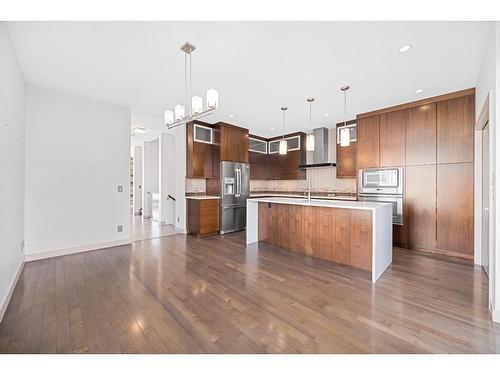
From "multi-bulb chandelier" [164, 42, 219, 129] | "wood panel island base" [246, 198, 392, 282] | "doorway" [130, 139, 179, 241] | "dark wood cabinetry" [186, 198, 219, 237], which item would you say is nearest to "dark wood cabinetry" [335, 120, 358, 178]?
"wood panel island base" [246, 198, 392, 282]

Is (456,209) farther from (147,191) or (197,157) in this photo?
(147,191)

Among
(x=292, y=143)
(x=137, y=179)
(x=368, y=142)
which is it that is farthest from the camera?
(x=137, y=179)

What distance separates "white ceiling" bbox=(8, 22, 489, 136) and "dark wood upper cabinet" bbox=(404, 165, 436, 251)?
1269mm

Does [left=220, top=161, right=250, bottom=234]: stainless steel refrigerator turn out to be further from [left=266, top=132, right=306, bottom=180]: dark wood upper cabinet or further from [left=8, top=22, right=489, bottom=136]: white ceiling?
[left=8, top=22, right=489, bottom=136]: white ceiling

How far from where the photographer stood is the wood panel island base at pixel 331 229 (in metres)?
2.92

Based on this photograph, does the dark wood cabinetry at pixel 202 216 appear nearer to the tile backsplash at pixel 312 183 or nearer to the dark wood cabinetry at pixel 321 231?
the tile backsplash at pixel 312 183

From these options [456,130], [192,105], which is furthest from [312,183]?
[192,105]

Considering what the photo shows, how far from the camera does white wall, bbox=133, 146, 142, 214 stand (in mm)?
8930

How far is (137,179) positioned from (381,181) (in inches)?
328

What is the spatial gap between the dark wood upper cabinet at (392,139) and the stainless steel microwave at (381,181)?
138 millimetres

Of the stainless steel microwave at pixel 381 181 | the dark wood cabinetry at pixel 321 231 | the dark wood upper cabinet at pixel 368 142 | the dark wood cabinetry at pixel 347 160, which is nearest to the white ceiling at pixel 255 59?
the dark wood upper cabinet at pixel 368 142

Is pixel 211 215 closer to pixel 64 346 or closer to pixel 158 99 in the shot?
pixel 158 99

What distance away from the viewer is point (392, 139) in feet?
13.9

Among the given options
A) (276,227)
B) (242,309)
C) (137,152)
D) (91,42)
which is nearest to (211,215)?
(276,227)
